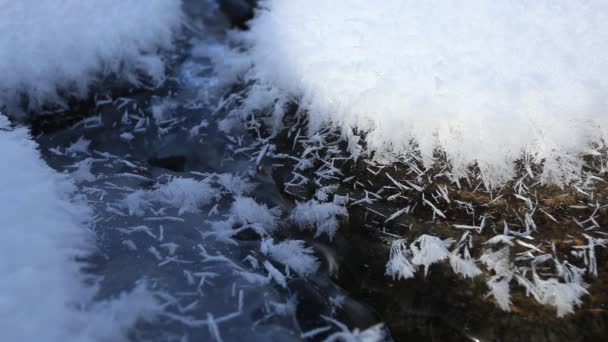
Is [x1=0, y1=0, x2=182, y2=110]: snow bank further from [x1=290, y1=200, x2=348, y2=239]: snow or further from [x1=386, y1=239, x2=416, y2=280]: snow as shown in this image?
[x1=386, y1=239, x2=416, y2=280]: snow

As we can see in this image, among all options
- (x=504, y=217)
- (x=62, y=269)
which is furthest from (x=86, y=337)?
(x=504, y=217)

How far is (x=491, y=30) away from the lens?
105 inches

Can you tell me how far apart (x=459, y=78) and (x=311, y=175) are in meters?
0.95

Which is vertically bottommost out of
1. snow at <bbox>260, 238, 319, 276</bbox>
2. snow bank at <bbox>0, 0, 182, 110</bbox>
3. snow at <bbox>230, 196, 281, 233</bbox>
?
snow at <bbox>260, 238, 319, 276</bbox>

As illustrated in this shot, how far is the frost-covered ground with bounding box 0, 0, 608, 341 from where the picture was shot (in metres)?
1.85

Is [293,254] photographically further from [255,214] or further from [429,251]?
[429,251]

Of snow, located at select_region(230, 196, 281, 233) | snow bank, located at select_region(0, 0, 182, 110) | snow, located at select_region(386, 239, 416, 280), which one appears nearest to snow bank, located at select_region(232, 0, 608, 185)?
snow, located at select_region(386, 239, 416, 280)

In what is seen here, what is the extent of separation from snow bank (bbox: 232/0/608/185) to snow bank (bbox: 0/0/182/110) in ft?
3.14

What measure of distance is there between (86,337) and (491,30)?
2.50 meters

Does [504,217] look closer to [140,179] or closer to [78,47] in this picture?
[140,179]

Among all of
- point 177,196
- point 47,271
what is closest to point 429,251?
point 177,196

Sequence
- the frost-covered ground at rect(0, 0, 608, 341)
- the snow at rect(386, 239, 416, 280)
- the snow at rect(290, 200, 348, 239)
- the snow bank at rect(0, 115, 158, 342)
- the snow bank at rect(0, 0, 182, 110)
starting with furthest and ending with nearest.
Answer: the snow bank at rect(0, 0, 182, 110)
the snow at rect(290, 200, 348, 239)
the snow at rect(386, 239, 416, 280)
the frost-covered ground at rect(0, 0, 608, 341)
the snow bank at rect(0, 115, 158, 342)

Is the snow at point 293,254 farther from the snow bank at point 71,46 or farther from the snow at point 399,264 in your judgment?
the snow bank at point 71,46

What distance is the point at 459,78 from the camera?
2.53 m
